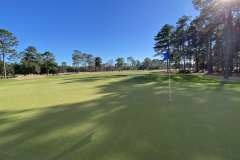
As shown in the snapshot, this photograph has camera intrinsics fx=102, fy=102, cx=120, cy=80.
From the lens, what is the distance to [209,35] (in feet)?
62.9

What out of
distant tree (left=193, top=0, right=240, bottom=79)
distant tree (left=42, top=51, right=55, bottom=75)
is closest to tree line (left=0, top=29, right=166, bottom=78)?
distant tree (left=42, top=51, right=55, bottom=75)

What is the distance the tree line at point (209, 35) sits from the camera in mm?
14094

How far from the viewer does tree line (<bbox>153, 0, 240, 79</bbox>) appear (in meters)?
14.1

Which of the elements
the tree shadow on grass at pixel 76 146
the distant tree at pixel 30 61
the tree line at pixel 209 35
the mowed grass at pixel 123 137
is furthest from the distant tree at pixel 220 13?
the distant tree at pixel 30 61

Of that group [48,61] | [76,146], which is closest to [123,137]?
[76,146]

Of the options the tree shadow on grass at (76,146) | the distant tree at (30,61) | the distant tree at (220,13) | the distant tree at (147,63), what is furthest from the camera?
the distant tree at (147,63)

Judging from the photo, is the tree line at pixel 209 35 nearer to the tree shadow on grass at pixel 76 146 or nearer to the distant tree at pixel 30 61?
the tree shadow on grass at pixel 76 146

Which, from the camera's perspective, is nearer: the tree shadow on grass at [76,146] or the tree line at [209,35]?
the tree shadow on grass at [76,146]

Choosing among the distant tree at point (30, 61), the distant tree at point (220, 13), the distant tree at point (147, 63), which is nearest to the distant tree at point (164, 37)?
the distant tree at point (220, 13)

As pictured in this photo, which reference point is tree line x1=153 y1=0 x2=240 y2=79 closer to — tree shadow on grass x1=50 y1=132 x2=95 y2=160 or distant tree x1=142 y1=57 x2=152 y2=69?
tree shadow on grass x1=50 y1=132 x2=95 y2=160

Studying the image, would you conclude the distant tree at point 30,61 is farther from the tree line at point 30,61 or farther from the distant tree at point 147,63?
the distant tree at point 147,63

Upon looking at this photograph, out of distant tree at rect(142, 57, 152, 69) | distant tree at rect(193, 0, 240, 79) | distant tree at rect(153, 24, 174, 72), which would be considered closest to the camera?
distant tree at rect(193, 0, 240, 79)

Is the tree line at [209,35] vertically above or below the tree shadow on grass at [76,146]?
above

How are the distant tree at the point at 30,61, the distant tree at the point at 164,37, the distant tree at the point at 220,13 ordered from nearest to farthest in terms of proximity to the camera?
1. the distant tree at the point at 220,13
2. the distant tree at the point at 164,37
3. the distant tree at the point at 30,61
